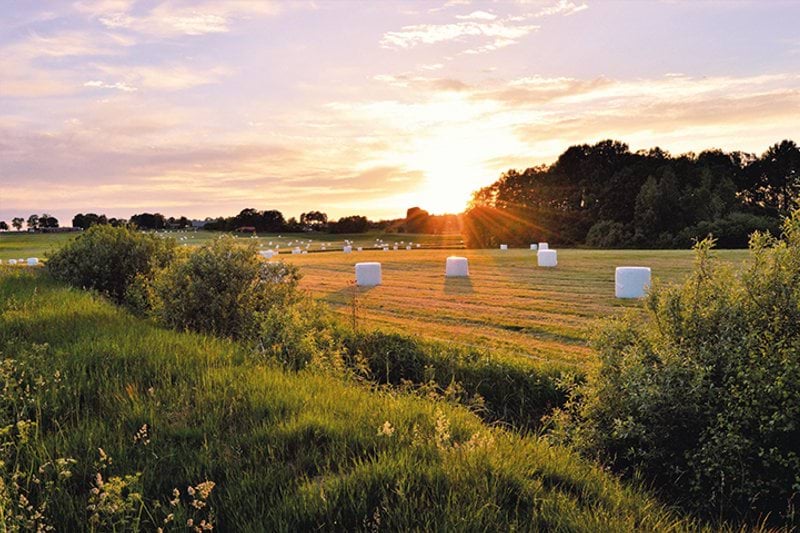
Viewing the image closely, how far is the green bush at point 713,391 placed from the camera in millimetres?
5176

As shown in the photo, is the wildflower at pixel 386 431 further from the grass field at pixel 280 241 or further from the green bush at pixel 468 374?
the grass field at pixel 280 241

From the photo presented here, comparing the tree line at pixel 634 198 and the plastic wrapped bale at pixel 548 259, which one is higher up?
the tree line at pixel 634 198

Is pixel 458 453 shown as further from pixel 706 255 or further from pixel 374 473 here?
pixel 706 255

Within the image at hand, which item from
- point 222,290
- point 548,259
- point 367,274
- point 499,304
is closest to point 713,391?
point 222,290

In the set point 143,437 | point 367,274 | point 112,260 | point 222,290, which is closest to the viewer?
point 143,437

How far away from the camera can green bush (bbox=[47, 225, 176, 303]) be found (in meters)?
16.1

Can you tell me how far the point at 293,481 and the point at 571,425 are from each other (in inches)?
176

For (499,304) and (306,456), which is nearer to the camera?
(306,456)

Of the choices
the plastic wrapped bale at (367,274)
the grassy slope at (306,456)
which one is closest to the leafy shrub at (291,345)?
the grassy slope at (306,456)

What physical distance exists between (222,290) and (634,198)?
73.8 meters

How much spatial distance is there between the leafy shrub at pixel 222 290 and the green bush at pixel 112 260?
14.4 feet

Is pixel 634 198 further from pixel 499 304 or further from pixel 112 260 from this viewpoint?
pixel 112 260

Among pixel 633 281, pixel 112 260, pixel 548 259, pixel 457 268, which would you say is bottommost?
pixel 633 281

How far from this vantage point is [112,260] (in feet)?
54.1
